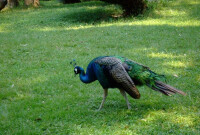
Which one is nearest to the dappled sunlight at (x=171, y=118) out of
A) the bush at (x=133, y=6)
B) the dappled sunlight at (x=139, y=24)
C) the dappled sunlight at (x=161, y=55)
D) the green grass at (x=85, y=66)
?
the green grass at (x=85, y=66)

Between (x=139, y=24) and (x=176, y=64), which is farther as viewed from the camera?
(x=139, y=24)

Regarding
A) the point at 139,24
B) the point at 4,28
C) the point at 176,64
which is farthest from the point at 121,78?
the point at 4,28

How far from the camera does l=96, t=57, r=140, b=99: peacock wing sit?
15.8ft

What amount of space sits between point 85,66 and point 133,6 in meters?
6.63

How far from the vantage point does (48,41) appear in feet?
33.7

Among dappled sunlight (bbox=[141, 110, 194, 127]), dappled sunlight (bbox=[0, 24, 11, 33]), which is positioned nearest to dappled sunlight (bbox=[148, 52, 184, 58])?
dappled sunlight (bbox=[141, 110, 194, 127])

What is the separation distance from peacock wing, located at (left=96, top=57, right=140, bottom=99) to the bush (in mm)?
8601

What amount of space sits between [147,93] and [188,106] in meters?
0.95

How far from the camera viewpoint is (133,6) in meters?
13.4

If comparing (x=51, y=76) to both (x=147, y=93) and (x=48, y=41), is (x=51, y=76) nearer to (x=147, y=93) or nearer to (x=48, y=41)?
(x=147, y=93)

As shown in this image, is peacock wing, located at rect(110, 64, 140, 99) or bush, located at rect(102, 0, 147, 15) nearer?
peacock wing, located at rect(110, 64, 140, 99)

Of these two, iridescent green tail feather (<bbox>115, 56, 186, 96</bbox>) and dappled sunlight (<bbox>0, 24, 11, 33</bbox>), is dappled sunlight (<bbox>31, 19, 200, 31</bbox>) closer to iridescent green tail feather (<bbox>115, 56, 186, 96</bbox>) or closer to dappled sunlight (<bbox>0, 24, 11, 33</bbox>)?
dappled sunlight (<bbox>0, 24, 11, 33</bbox>)

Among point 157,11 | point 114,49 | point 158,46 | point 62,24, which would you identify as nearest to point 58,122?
point 114,49

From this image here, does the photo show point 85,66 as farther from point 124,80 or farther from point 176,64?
point 124,80
